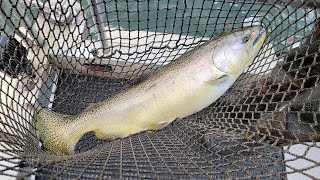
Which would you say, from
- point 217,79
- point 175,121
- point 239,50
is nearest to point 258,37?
point 239,50

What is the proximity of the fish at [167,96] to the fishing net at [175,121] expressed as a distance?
0.09m

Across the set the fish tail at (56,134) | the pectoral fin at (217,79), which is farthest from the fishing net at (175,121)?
the pectoral fin at (217,79)

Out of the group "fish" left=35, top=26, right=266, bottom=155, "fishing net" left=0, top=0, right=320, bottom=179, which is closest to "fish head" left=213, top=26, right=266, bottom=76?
"fish" left=35, top=26, right=266, bottom=155

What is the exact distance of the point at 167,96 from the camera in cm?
193

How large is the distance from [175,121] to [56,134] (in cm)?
68

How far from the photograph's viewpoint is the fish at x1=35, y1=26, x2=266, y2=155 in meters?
1.86

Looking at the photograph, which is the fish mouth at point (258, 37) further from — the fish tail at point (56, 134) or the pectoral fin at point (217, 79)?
the fish tail at point (56, 134)

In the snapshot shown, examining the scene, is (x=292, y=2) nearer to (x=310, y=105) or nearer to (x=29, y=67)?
(x=310, y=105)

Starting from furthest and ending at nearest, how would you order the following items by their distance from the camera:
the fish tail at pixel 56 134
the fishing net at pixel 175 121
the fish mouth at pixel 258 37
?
the fish tail at pixel 56 134
the fish mouth at pixel 258 37
the fishing net at pixel 175 121

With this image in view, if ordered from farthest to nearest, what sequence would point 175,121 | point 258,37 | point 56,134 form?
point 175,121 < point 56,134 < point 258,37

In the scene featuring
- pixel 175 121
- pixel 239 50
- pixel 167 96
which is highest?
pixel 239 50

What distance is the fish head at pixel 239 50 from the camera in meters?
1.84

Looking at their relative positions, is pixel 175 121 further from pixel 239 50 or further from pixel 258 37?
pixel 258 37

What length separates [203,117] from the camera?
2191 millimetres
